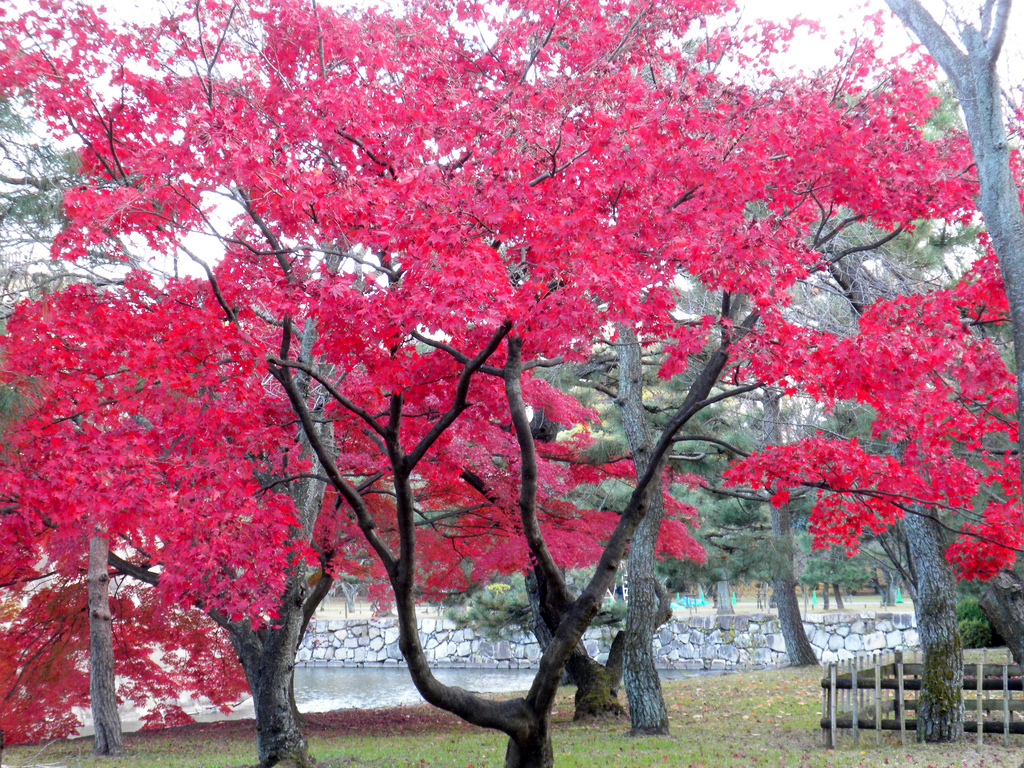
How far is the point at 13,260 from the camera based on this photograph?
771 centimetres

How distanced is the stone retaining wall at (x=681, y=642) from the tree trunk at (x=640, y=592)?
1200cm

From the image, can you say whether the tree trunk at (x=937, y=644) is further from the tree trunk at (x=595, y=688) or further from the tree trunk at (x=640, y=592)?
the tree trunk at (x=595, y=688)

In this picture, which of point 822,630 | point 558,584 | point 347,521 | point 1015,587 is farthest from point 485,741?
point 822,630

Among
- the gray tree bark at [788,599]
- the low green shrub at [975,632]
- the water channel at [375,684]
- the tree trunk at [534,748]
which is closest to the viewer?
the tree trunk at [534,748]

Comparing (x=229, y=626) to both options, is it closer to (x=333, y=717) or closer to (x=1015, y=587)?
(x=333, y=717)

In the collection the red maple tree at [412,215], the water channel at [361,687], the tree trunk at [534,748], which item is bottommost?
the water channel at [361,687]

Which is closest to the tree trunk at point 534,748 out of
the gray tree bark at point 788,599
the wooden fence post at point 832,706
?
the wooden fence post at point 832,706

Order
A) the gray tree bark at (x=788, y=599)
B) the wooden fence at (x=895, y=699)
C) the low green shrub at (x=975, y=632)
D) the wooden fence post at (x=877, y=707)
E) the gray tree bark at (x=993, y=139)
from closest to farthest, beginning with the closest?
1. the gray tree bark at (x=993, y=139)
2. the wooden fence at (x=895, y=699)
3. the wooden fence post at (x=877, y=707)
4. the low green shrub at (x=975, y=632)
5. the gray tree bark at (x=788, y=599)

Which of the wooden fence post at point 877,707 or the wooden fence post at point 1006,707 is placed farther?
the wooden fence post at point 877,707

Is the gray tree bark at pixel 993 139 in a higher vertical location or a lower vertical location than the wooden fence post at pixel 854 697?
higher

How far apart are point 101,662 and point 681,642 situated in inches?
715

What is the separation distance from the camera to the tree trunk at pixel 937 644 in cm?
736

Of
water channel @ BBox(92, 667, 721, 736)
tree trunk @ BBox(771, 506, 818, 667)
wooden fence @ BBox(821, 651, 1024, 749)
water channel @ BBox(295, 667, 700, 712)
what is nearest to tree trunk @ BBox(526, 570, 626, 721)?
wooden fence @ BBox(821, 651, 1024, 749)

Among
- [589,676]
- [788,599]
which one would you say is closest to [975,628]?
[788,599]
